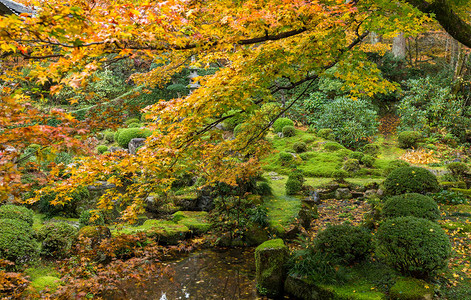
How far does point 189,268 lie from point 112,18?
5051 mm

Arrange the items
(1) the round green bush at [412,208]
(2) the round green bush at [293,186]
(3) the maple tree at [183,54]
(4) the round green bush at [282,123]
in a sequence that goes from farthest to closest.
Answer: (4) the round green bush at [282,123]
(2) the round green bush at [293,186]
(1) the round green bush at [412,208]
(3) the maple tree at [183,54]

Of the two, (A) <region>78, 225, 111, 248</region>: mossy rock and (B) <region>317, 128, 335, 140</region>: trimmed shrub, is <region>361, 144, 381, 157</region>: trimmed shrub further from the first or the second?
(A) <region>78, 225, 111, 248</region>: mossy rock

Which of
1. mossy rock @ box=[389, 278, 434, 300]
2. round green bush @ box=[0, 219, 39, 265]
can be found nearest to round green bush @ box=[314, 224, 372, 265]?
mossy rock @ box=[389, 278, 434, 300]

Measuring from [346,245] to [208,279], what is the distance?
265 centimetres

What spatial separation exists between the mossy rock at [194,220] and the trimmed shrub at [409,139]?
33.6ft

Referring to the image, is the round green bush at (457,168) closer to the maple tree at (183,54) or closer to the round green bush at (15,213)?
the maple tree at (183,54)

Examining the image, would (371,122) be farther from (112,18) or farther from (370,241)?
(112,18)

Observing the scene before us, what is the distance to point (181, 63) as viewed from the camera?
4797 millimetres

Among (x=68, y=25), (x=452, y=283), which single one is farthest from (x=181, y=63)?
(x=452, y=283)

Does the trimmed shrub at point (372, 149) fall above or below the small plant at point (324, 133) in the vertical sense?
below

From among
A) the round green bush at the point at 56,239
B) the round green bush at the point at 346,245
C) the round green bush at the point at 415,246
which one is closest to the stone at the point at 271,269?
the round green bush at the point at 346,245

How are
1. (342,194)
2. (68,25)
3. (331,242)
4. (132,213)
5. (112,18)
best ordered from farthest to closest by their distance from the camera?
1. (342,194)
2. (331,242)
3. (132,213)
4. (112,18)
5. (68,25)

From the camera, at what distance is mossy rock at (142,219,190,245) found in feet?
23.0

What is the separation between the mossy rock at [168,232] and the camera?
7004 mm
